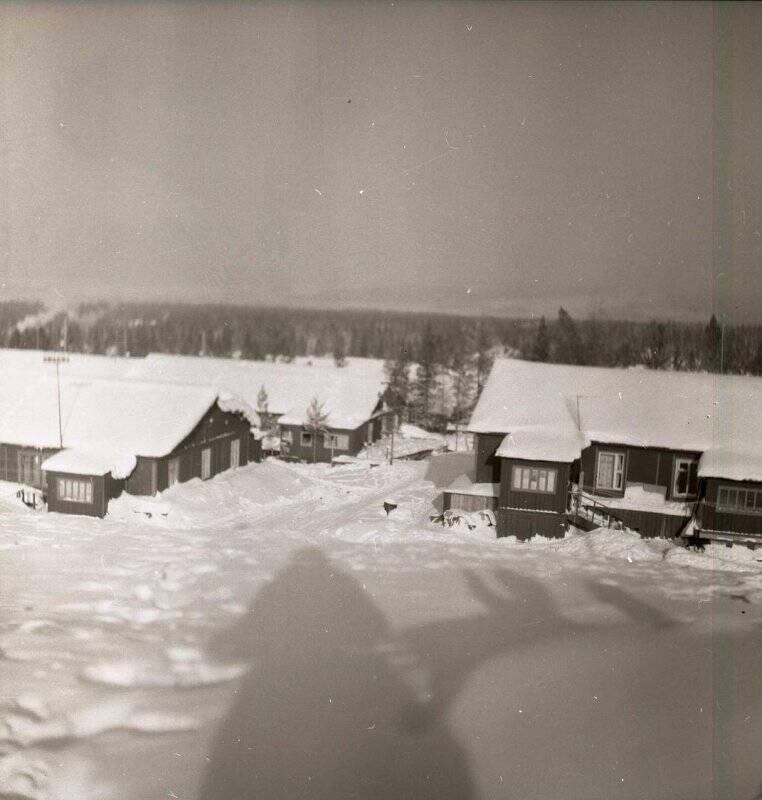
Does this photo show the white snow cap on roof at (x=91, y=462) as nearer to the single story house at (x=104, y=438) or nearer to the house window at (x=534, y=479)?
the single story house at (x=104, y=438)

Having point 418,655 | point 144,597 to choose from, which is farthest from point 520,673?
point 144,597

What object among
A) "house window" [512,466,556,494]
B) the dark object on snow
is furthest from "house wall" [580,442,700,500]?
the dark object on snow

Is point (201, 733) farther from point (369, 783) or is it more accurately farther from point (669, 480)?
point (669, 480)

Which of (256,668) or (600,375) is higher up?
(600,375)

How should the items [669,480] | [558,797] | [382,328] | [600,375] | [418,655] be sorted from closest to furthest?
1. [558,797]
2. [418,655]
3. [669,480]
4. [600,375]
5. [382,328]

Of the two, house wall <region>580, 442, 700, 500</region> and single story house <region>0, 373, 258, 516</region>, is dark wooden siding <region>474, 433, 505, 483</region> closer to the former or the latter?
house wall <region>580, 442, 700, 500</region>

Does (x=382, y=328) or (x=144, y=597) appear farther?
(x=382, y=328)
